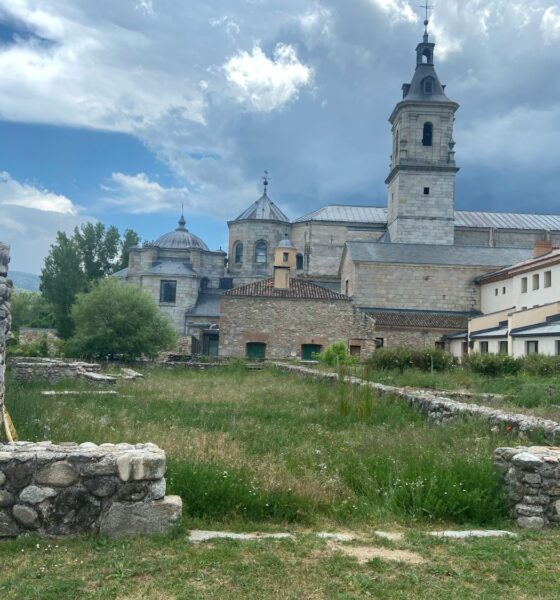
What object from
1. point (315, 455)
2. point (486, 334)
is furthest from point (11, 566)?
point (486, 334)

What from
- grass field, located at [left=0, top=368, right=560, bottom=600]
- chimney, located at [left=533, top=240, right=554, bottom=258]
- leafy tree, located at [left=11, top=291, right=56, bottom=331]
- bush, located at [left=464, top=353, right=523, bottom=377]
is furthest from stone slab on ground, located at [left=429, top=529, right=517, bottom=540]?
leafy tree, located at [left=11, top=291, right=56, bottom=331]

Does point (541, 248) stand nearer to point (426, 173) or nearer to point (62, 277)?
point (426, 173)

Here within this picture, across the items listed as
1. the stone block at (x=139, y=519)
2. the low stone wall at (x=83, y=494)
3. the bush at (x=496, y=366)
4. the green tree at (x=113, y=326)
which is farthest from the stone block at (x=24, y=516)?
the green tree at (x=113, y=326)

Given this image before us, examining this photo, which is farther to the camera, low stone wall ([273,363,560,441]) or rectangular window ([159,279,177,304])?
rectangular window ([159,279,177,304])

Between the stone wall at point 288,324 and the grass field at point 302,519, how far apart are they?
81.3ft

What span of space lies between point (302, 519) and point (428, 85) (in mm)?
48482

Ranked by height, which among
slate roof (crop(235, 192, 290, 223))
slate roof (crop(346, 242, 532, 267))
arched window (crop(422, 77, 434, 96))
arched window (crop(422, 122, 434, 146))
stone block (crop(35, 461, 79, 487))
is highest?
arched window (crop(422, 77, 434, 96))

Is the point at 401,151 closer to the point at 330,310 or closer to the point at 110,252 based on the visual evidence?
the point at 330,310

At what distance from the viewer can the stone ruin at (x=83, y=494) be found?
444 centimetres

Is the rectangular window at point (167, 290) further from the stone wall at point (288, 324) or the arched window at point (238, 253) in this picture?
the stone wall at point (288, 324)

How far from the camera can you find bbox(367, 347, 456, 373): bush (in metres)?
20.9

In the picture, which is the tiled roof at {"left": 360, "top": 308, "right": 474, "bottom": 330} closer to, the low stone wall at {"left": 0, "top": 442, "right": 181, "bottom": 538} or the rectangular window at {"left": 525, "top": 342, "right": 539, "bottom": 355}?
the rectangular window at {"left": 525, "top": 342, "right": 539, "bottom": 355}

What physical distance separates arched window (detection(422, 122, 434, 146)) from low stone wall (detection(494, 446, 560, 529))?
44980 millimetres

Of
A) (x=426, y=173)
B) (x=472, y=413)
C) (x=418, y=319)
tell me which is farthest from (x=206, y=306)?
(x=472, y=413)
